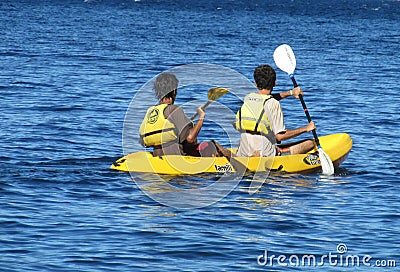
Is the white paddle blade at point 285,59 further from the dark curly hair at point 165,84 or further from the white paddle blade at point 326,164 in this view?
the dark curly hair at point 165,84

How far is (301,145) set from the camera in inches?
560

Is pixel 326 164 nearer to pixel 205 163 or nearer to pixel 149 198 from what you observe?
pixel 205 163

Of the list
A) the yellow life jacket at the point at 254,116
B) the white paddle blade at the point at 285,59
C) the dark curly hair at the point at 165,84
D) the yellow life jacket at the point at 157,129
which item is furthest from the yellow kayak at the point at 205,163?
the white paddle blade at the point at 285,59

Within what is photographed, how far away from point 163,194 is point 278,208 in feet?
5.23

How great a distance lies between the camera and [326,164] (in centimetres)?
1388

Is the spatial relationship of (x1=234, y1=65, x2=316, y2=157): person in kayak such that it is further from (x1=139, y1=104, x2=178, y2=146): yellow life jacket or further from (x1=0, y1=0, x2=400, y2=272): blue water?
(x1=139, y1=104, x2=178, y2=146): yellow life jacket

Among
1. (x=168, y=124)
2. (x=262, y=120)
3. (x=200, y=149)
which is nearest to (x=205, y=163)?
(x=200, y=149)

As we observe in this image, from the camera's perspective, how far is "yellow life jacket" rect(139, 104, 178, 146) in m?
12.7

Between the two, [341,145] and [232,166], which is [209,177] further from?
[341,145]

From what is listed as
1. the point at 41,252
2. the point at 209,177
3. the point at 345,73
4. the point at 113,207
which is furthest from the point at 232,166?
the point at 345,73

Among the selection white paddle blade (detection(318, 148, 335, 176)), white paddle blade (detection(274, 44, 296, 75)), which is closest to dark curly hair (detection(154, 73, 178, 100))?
white paddle blade (detection(318, 148, 335, 176))

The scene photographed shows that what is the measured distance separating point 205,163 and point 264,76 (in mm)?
1559

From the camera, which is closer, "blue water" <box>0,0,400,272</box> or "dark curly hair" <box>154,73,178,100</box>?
"blue water" <box>0,0,400,272</box>

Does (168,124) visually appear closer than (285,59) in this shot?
Yes
